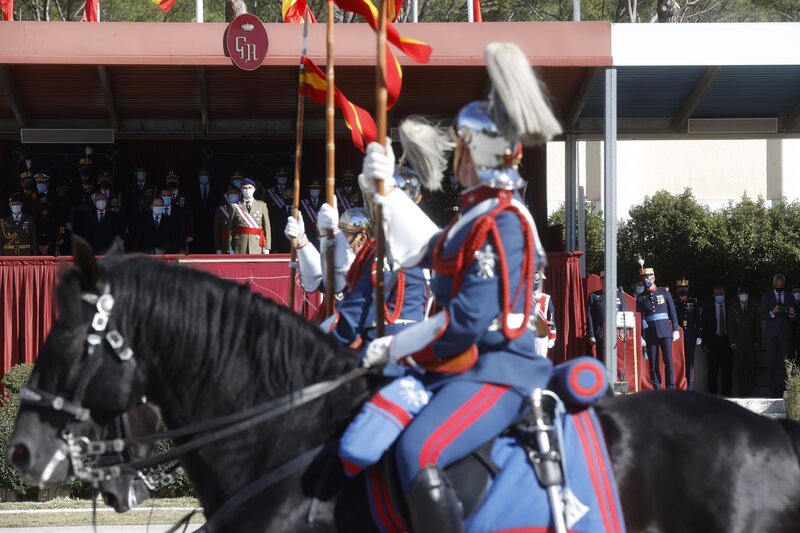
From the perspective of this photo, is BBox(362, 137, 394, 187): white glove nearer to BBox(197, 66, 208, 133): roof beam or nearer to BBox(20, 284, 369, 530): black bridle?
BBox(20, 284, 369, 530): black bridle

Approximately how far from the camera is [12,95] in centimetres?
1573

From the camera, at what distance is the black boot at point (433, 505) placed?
355 centimetres

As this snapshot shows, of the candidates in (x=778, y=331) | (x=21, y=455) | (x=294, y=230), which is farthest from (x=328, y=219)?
(x=778, y=331)

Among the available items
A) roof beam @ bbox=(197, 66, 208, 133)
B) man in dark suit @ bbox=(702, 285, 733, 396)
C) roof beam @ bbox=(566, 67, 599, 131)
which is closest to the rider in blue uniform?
roof beam @ bbox=(566, 67, 599, 131)

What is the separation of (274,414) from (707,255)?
23.5m

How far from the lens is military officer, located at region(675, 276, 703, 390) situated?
18.0 metres

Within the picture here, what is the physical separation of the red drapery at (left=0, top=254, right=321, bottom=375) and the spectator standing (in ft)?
30.5

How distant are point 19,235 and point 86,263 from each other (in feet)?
42.5

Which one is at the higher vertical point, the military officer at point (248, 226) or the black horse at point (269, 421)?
the military officer at point (248, 226)

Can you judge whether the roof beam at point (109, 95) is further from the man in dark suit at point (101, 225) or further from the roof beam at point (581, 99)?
the roof beam at point (581, 99)

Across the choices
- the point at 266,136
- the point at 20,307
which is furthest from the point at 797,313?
the point at 20,307

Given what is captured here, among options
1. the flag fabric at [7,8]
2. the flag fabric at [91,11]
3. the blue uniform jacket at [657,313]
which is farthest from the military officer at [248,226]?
the blue uniform jacket at [657,313]

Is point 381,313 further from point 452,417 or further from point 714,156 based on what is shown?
point 714,156

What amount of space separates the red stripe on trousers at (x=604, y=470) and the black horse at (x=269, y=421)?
9 cm
